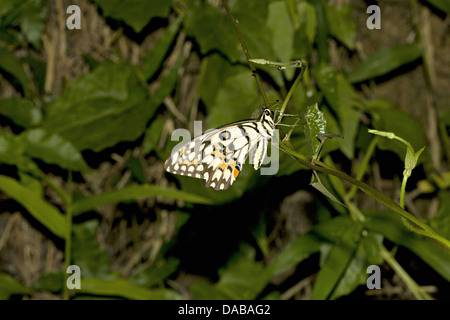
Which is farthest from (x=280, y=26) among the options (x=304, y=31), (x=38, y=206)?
(x=38, y=206)

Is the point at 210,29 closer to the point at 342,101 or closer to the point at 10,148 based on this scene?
the point at 342,101

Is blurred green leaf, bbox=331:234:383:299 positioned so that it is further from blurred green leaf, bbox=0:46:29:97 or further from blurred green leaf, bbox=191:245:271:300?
blurred green leaf, bbox=0:46:29:97

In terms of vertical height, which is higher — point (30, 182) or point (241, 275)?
point (30, 182)

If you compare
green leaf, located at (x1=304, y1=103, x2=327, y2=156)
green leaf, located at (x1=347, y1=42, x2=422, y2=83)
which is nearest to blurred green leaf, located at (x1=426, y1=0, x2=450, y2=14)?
green leaf, located at (x1=347, y1=42, x2=422, y2=83)

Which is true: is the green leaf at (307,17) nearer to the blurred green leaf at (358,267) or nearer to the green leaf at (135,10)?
the green leaf at (135,10)

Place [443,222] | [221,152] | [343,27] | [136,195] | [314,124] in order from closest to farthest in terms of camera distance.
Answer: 1. [314,124]
2. [221,152]
3. [443,222]
4. [136,195]
5. [343,27]

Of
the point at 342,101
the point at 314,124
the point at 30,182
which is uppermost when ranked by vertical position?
the point at 342,101
